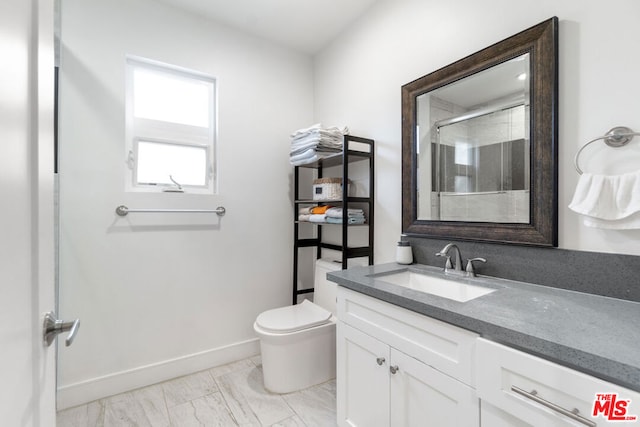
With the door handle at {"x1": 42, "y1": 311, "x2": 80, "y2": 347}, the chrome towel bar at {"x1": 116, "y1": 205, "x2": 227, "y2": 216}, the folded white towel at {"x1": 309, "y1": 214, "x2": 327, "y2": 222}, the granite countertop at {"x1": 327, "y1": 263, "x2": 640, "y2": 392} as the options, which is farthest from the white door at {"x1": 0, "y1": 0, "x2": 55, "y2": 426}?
the folded white towel at {"x1": 309, "y1": 214, "x2": 327, "y2": 222}

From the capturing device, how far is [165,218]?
1974 millimetres

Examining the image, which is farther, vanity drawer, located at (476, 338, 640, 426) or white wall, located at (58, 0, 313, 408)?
white wall, located at (58, 0, 313, 408)

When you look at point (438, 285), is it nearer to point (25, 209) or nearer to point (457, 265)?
point (457, 265)

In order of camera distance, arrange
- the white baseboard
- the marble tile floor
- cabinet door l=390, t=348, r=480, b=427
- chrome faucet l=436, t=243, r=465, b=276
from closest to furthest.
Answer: cabinet door l=390, t=348, r=480, b=427 < chrome faucet l=436, t=243, r=465, b=276 < the marble tile floor < the white baseboard

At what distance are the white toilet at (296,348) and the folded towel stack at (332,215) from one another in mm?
651

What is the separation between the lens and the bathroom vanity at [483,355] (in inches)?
25.7

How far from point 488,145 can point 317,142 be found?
3.43 feet

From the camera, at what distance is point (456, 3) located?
4.86 ft

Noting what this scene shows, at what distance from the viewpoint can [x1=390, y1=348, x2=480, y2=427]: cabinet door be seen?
A: 0.89 metres

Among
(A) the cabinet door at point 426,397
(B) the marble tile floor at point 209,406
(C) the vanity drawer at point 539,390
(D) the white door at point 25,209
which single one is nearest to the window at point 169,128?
(B) the marble tile floor at point 209,406

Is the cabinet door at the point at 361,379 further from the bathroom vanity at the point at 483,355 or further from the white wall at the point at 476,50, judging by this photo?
the white wall at the point at 476,50

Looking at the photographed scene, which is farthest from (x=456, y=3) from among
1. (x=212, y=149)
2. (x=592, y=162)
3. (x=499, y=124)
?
(x=212, y=149)

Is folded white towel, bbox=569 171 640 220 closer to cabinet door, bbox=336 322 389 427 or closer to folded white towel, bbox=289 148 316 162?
cabinet door, bbox=336 322 389 427

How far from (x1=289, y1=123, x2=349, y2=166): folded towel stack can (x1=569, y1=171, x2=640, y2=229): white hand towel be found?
4.51 ft
